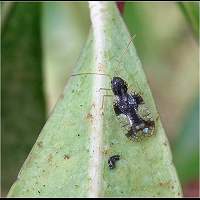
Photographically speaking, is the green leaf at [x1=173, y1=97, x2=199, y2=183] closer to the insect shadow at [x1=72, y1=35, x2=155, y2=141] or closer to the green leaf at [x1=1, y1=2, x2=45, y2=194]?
the green leaf at [x1=1, y1=2, x2=45, y2=194]

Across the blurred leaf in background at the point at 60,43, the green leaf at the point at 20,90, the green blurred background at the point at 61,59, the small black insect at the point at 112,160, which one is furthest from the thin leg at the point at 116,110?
the blurred leaf in background at the point at 60,43

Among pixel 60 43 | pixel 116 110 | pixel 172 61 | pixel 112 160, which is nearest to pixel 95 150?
pixel 112 160

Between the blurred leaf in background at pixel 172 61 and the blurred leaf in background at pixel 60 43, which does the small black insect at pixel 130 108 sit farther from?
the blurred leaf in background at pixel 60 43

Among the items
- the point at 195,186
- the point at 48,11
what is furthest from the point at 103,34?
the point at 48,11

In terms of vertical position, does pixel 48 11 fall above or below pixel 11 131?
above

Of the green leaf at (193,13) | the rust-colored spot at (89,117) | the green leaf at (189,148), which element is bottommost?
the green leaf at (189,148)

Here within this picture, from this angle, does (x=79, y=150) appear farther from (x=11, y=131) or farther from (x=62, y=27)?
(x=62, y=27)

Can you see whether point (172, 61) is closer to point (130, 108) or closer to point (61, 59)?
point (61, 59)

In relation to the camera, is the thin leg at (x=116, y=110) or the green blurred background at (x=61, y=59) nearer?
the thin leg at (x=116, y=110)
